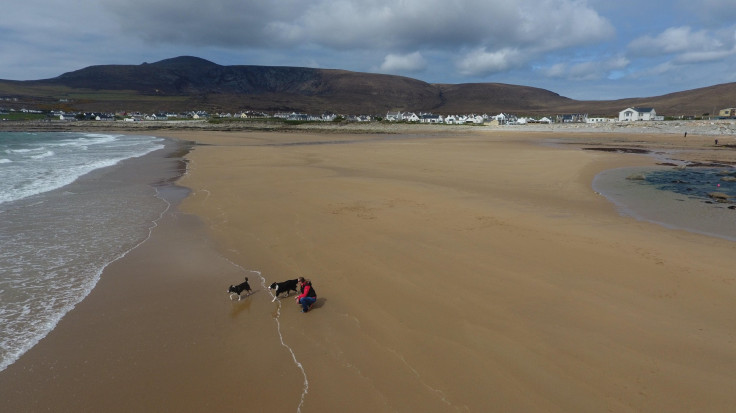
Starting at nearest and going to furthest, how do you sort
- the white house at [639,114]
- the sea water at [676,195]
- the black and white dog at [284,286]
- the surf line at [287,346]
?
the surf line at [287,346] < the black and white dog at [284,286] < the sea water at [676,195] < the white house at [639,114]

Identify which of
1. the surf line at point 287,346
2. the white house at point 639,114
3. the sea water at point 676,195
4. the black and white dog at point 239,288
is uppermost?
the white house at point 639,114

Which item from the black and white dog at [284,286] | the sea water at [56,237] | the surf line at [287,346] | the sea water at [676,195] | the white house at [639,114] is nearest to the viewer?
the surf line at [287,346]

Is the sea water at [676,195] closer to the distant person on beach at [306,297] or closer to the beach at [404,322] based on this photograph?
the beach at [404,322]

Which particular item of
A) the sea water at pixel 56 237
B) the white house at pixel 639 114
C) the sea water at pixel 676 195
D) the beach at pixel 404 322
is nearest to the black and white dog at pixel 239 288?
the beach at pixel 404 322

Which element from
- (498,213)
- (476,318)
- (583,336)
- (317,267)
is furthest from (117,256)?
(498,213)

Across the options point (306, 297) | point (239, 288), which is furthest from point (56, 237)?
point (306, 297)

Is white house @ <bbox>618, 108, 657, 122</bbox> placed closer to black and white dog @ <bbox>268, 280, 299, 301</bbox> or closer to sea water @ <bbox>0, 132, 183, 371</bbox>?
sea water @ <bbox>0, 132, 183, 371</bbox>
